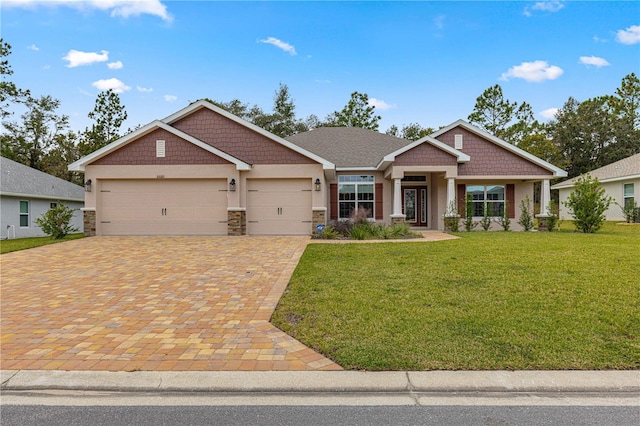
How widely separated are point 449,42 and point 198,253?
13346mm

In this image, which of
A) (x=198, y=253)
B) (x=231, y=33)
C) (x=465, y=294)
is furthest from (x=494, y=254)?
(x=231, y=33)

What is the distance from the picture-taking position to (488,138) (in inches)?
667

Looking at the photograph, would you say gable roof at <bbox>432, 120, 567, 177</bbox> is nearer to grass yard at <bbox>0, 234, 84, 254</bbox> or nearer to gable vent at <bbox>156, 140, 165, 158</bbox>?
gable vent at <bbox>156, 140, 165, 158</bbox>

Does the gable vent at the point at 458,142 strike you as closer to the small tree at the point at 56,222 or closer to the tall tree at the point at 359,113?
the small tree at the point at 56,222

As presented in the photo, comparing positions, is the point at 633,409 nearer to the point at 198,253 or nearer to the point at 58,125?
the point at 198,253

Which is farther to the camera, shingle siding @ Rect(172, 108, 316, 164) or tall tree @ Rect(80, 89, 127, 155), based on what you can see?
tall tree @ Rect(80, 89, 127, 155)

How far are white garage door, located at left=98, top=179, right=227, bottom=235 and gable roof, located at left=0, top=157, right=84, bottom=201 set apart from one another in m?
6.29

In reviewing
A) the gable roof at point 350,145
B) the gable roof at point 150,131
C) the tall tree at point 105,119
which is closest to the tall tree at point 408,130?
the gable roof at point 350,145

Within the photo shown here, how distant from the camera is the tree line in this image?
32.2 meters

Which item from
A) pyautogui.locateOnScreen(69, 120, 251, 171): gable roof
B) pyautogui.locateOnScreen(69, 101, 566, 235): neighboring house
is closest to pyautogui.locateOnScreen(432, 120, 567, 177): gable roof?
pyautogui.locateOnScreen(69, 101, 566, 235): neighboring house

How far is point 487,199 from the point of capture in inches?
697

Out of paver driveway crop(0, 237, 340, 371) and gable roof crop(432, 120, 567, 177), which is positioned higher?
gable roof crop(432, 120, 567, 177)

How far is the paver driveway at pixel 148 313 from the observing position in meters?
3.75

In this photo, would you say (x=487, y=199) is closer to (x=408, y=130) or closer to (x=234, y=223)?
(x=234, y=223)
